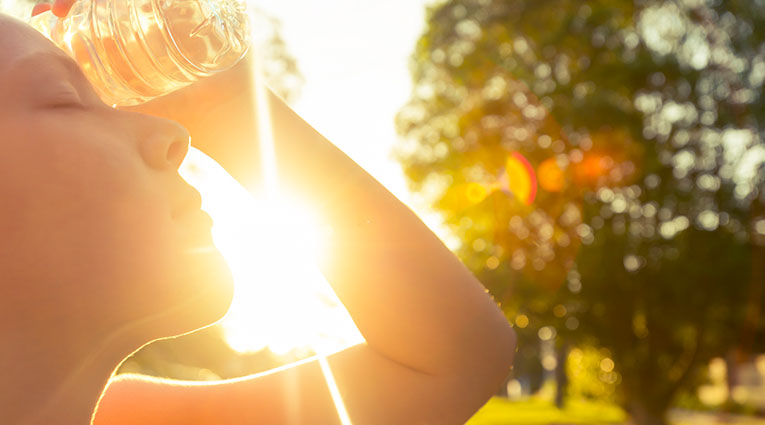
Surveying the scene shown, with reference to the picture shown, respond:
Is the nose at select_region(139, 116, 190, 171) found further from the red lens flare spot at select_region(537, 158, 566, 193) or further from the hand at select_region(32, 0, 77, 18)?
the red lens flare spot at select_region(537, 158, 566, 193)

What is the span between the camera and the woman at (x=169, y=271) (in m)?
1.08

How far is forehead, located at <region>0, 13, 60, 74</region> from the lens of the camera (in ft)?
3.84

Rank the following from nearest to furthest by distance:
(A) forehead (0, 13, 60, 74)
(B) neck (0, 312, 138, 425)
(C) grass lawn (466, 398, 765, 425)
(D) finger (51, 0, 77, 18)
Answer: (B) neck (0, 312, 138, 425) < (A) forehead (0, 13, 60, 74) < (D) finger (51, 0, 77, 18) < (C) grass lawn (466, 398, 765, 425)

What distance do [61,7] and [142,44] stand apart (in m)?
0.20

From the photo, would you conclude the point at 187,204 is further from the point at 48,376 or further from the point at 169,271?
the point at 48,376

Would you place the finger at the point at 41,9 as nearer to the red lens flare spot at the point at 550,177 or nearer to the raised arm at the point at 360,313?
the raised arm at the point at 360,313

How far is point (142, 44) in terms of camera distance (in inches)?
67.6

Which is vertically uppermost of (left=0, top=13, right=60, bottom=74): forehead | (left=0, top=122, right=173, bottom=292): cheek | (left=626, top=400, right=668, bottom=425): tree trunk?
(left=0, top=13, right=60, bottom=74): forehead

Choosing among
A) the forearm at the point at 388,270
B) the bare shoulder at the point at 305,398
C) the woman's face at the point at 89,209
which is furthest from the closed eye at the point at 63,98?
the bare shoulder at the point at 305,398

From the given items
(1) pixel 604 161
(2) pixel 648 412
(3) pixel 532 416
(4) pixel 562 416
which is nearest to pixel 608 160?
(1) pixel 604 161

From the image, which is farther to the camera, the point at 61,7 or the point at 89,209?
the point at 61,7

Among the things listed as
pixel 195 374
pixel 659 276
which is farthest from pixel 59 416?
pixel 659 276

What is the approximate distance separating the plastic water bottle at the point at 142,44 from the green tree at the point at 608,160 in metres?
17.6

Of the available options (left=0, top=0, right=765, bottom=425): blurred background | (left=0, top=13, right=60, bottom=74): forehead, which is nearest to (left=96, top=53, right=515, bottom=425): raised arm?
Answer: (left=0, top=13, right=60, bottom=74): forehead
